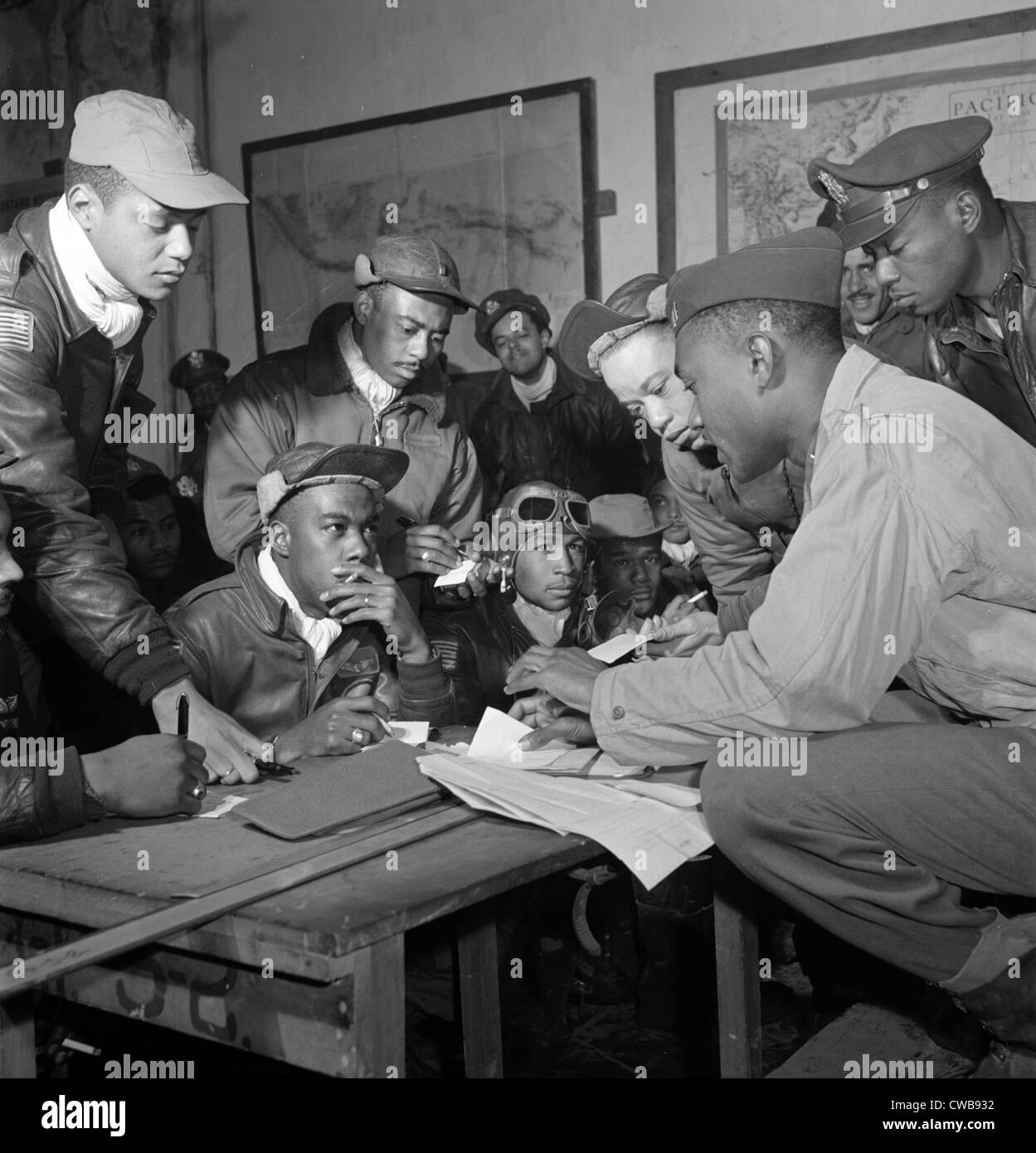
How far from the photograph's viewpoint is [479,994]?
2553mm

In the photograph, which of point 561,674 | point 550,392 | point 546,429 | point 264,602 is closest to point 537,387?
point 550,392

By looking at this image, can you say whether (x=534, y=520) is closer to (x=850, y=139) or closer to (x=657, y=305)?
(x=657, y=305)

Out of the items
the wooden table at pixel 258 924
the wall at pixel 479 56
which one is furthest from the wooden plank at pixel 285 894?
the wall at pixel 479 56

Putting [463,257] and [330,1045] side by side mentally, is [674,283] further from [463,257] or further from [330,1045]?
[463,257]

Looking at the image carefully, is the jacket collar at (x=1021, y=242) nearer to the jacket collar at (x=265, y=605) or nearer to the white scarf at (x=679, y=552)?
the white scarf at (x=679, y=552)

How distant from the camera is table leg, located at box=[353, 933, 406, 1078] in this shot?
173 cm

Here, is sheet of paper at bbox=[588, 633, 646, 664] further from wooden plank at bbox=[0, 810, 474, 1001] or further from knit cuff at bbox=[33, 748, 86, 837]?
knit cuff at bbox=[33, 748, 86, 837]

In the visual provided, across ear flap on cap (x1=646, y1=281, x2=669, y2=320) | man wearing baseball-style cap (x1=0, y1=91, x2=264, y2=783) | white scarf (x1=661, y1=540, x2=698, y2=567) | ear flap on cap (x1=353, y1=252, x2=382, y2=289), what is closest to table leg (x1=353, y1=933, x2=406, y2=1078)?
man wearing baseball-style cap (x1=0, y1=91, x2=264, y2=783)

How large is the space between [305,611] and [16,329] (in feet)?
3.40

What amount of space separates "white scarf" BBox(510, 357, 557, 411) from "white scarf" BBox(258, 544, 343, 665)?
2.35 metres

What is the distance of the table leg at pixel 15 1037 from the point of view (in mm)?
1842

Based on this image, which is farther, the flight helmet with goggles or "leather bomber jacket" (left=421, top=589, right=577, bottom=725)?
the flight helmet with goggles

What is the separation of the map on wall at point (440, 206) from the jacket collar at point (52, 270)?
3361mm

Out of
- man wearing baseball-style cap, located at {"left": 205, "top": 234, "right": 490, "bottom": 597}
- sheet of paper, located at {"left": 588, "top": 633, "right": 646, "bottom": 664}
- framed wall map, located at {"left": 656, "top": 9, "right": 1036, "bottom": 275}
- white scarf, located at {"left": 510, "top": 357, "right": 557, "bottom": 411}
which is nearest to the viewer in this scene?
sheet of paper, located at {"left": 588, "top": 633, "right": 646, "bottom": 664}
